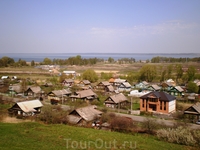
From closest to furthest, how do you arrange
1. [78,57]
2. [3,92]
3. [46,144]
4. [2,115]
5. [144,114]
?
[46,144] < [2,115] < [144,114] < [3,92] < [78,57]

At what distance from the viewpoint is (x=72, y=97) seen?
3247cm

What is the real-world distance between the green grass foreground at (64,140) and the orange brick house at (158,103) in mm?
11652

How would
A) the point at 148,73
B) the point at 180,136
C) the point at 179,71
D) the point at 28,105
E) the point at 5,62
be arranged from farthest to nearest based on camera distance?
the point at 5,62 → the point at 148,73 → the point at 179,71 → the point at 28,105 → the point at 180,136

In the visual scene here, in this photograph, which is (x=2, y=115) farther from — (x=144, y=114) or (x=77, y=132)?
(x=144, y=114)

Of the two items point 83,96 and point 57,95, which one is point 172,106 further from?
point 57,95

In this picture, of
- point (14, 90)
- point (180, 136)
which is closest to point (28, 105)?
point (14, 90)

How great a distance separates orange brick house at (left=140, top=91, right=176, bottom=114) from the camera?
1038 inches

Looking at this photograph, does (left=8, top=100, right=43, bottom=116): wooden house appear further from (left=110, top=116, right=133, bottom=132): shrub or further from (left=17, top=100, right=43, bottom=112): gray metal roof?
(left=110, top=116, right=133, bottom=132): shrub

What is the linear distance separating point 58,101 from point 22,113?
26.3 ft

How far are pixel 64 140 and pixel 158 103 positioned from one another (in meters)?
16.8

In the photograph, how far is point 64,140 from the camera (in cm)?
1310

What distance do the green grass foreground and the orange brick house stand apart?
1165cm

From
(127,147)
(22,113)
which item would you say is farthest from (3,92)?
(127,147)

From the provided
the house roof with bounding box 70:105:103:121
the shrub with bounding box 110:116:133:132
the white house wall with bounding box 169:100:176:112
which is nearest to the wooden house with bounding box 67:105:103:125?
the house roof with bounding box 70:105:103:121
